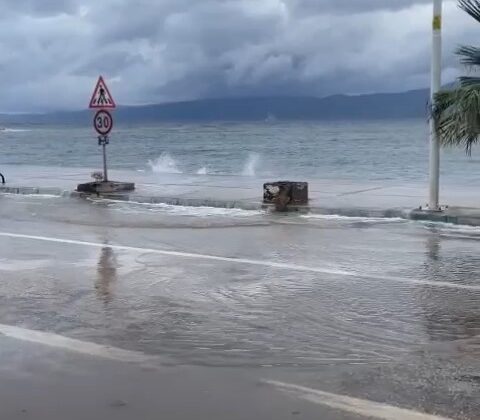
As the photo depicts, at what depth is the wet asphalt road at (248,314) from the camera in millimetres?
5230

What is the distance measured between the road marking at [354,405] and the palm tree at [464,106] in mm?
7891

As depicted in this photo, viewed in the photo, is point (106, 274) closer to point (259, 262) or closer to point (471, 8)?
point (259, 262)

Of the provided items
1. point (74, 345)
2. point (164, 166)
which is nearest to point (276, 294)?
point (74, 345)

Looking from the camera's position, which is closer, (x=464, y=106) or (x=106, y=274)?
(x=106, y=274)

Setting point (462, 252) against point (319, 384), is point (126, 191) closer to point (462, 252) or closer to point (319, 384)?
point (462, 252)

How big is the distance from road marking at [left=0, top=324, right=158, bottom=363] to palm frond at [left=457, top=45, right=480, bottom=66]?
8.14 metres

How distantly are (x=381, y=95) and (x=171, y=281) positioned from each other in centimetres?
17955

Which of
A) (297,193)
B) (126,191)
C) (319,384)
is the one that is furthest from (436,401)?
(126,191)

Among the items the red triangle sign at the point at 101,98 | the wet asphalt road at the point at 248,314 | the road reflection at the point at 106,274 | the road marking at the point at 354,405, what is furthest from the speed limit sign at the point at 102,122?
the road marking at the point at 354,405

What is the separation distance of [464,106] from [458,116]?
188mm

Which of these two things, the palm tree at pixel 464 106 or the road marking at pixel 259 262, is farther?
the palm tree at pixel 464 106

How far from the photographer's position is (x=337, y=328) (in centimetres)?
682

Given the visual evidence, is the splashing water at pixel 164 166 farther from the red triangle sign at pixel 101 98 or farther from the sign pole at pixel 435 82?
the sign pole at pixel 435 82

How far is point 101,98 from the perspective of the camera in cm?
1919
